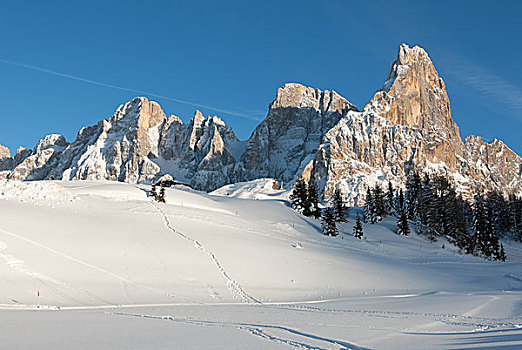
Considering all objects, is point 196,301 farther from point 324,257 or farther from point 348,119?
point 348,119

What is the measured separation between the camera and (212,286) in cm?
1878

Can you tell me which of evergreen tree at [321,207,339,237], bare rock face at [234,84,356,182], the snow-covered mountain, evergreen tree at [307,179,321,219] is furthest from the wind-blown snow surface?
bare rock face at [234,84,356,182]

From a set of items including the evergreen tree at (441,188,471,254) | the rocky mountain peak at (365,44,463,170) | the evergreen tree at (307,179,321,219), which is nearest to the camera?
→ the evergreen tree at (441,188,471,254)

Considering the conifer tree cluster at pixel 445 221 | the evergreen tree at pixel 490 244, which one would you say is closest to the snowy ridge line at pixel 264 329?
the conifer tree cluster at pixel 445 221

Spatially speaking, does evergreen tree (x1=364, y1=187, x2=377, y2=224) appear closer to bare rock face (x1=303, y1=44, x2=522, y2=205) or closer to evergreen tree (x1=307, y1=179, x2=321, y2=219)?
evergreen tree (x1=307, y1=179, x2=321, y2=219)

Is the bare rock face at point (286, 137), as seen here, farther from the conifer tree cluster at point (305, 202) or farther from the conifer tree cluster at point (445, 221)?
the conifer tree cluster at point (305, 202)

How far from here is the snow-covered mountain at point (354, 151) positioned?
5655 inches

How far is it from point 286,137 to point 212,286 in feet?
577

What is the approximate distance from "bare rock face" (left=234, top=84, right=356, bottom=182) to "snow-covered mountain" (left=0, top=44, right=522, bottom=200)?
48 cm

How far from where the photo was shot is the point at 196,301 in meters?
16.0

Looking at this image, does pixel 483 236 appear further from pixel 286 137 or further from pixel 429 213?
pixel 286 137

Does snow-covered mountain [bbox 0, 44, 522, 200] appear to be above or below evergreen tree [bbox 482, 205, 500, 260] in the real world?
above

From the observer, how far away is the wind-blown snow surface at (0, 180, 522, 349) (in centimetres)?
794

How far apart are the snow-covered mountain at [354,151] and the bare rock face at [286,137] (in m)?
0.48
